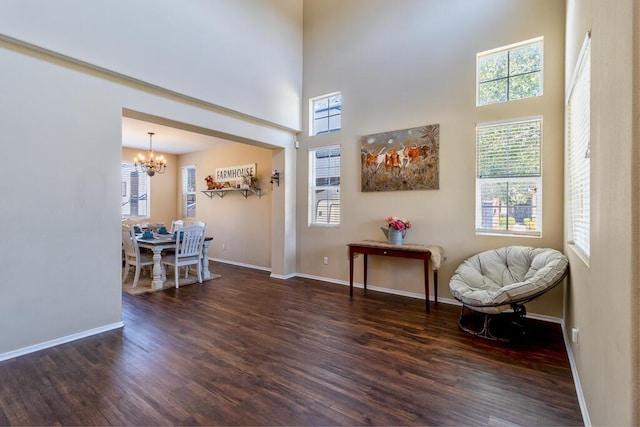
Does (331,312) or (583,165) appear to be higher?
(583,165)

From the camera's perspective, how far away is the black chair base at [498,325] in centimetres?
296

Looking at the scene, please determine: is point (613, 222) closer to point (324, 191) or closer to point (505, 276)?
point (505, 276)

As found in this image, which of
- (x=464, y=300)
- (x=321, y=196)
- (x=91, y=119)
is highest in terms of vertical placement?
(x=91, y=119)

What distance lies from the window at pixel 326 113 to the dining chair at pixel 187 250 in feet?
8.59

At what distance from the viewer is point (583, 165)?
2246 mm

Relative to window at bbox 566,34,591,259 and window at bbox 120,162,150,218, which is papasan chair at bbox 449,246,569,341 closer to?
window at bbox 566,34,591,259

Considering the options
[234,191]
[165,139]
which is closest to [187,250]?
[234,191]

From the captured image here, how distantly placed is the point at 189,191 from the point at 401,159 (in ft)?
20.0

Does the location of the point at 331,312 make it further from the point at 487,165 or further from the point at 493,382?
the point at 487,165

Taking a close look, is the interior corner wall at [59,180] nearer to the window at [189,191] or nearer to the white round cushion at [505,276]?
the white round cushion at [505,276]

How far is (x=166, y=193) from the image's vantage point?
8328 millimetres

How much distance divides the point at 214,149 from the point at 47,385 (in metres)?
6.10

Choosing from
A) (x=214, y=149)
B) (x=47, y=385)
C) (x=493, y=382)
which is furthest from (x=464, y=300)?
(x=214, y=149)

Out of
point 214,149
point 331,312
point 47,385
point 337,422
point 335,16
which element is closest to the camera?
point 337,422
